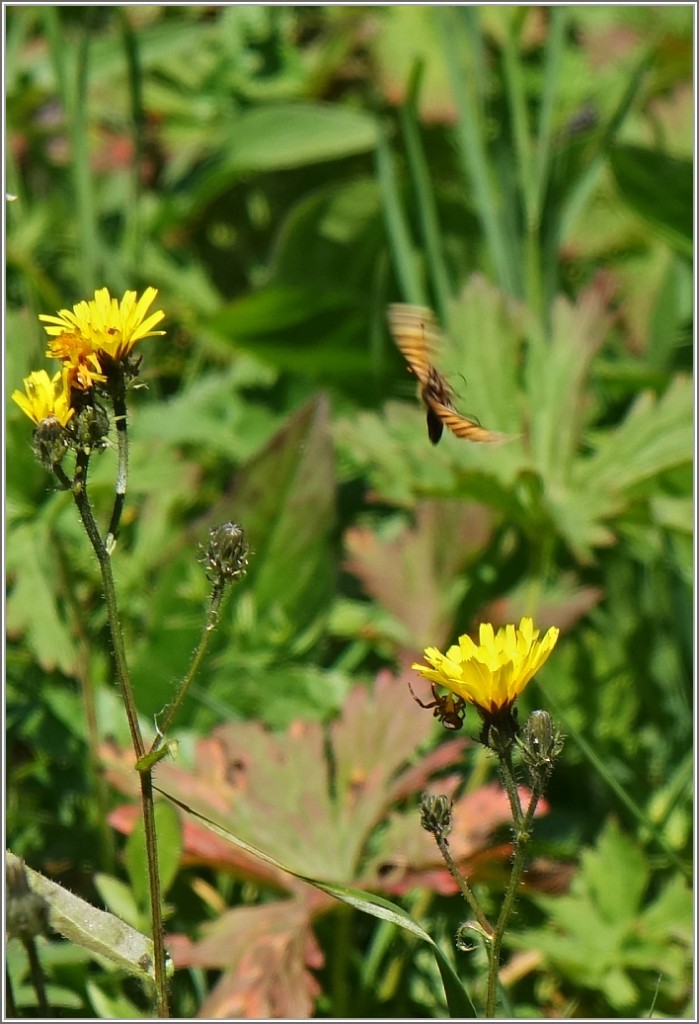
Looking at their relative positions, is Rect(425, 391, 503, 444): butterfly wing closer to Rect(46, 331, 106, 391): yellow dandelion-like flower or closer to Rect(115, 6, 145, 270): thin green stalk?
Rect(46, 331, 106, 391): yellow dandelion-like flower

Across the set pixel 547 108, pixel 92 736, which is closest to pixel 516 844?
pixel 92 736

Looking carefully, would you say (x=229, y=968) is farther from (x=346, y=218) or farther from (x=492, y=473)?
(x=346, y=218)

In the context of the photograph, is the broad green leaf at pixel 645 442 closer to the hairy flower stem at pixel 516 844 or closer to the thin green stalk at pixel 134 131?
the hairy flower stem at pixel 516 844

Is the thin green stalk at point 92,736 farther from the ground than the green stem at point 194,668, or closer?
closer

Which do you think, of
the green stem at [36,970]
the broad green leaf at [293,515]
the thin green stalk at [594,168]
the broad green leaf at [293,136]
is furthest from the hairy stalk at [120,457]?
the broad green leaf at [293,136]

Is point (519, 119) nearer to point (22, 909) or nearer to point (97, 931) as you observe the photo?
point (97, 931)
